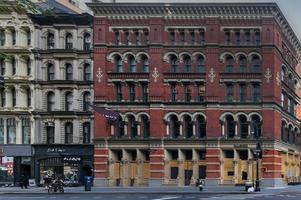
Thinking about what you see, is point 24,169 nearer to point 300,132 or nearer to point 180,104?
point 180,104

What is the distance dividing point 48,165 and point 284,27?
110 ft

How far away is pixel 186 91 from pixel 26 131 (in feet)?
64.8

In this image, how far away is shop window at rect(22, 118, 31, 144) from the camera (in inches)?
3174

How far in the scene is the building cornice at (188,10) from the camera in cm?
7700

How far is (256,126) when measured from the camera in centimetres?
7394

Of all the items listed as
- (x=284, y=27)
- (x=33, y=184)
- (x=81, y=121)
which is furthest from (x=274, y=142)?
(x=33, y=184)

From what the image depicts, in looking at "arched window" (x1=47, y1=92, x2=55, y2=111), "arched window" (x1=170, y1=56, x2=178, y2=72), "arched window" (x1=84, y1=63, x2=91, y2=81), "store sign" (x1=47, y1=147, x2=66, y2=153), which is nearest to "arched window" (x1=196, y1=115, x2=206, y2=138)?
"arched window" (x1=170, y1=56, x2=178, y2=72)

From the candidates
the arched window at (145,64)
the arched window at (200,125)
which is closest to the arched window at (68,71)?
the arched window at (145,64)

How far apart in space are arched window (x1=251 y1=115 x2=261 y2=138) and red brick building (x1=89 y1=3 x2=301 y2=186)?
0.30m

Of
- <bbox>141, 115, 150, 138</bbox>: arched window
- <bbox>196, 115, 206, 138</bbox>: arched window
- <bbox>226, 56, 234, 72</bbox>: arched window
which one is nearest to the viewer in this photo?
<bbox>196, 115, 206, 138</bbox>: arched window

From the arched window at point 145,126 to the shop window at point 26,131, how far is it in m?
13.8

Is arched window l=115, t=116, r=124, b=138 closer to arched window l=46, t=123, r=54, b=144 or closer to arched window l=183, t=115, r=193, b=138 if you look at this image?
arched window l=183, t=115, r=193, b=138

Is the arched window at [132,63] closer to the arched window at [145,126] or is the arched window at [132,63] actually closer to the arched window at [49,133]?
the arched window at [145,126]

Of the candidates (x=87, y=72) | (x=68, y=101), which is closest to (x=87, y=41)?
(x=87, y=72)
